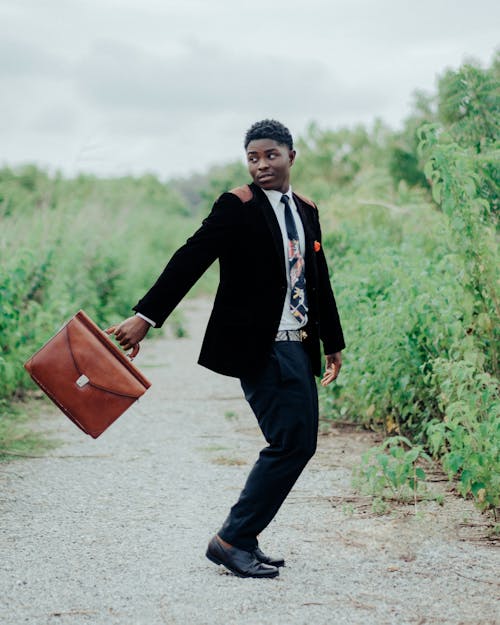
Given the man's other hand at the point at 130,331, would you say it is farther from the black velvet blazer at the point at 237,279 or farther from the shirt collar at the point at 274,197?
the shirt collar at the point at 274,197

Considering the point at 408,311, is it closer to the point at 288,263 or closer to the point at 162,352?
the point at 288,263

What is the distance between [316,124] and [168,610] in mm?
28555

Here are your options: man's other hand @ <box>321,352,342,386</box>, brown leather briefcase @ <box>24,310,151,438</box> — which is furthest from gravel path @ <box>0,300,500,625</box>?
man's other hand @ <box>321,352,342,386</box>

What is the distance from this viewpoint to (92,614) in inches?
143

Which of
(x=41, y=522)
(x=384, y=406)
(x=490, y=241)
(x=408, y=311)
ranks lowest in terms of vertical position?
(x=41, y=522)

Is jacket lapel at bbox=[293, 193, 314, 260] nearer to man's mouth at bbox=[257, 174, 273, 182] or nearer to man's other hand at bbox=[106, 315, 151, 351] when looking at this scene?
man's mouth at bbox=[257, 174, 273, 182]

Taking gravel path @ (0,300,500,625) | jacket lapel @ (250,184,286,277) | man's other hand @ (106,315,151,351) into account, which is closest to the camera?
gravel path @ (0,300,500,625)

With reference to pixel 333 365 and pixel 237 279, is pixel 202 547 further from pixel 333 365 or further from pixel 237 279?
pixel 237 279

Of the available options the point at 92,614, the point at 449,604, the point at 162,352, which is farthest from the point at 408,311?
the point at 162,352

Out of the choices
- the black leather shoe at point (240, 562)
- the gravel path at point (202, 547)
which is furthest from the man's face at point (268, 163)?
the gravel path at point (202, 547)

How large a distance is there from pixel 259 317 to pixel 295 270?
0.27 m

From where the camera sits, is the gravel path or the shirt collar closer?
the gravel path

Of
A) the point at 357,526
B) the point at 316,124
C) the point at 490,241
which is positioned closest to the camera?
the point at 357,526

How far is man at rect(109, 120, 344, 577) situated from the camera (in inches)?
154
